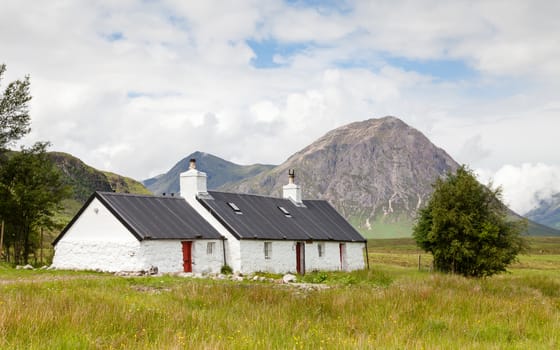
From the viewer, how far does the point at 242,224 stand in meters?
40.9

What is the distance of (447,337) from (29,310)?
803cm

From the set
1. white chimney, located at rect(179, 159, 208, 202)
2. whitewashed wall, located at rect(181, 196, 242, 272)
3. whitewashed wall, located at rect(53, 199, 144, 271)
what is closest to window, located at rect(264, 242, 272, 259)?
whitewashed wall, located at rect(181, 196, 242, 272)

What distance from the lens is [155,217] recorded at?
36.9 metres

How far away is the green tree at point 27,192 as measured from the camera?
41.8 metres

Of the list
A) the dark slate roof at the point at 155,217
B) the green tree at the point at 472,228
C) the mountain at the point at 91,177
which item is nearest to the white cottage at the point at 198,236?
the dark slate roof at the point at 155,217

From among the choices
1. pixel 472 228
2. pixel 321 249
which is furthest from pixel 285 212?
pixel 472 228

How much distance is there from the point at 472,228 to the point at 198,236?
16484 mm

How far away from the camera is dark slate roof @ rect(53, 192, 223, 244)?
114 feet

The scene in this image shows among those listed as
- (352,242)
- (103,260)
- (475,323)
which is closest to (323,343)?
(475,323)

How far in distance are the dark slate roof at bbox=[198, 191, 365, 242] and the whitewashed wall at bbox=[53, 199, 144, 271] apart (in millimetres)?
7043

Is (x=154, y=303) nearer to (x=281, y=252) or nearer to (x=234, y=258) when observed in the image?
(x=234, y=258)

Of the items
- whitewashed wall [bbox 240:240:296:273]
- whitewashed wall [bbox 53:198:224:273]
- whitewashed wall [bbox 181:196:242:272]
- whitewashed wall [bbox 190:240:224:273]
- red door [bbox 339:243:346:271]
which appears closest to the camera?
whitewashed wall [bbox 53:198:224:273]

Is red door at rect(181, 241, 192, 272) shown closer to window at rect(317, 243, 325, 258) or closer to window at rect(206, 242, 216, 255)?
window at rect(206, 242, 216, 255)

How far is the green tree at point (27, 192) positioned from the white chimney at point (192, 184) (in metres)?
8.96
